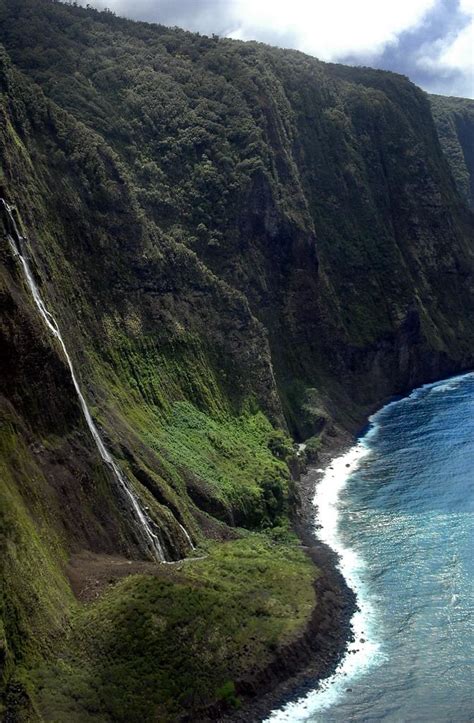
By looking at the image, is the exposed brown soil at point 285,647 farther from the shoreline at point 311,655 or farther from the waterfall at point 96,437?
the waterfall at point 96,437

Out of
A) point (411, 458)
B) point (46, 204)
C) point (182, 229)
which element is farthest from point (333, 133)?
point (46, 204)

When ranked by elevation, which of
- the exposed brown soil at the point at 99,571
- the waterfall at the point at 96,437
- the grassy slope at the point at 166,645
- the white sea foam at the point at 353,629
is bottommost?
the white sea foam at the point at 353,629

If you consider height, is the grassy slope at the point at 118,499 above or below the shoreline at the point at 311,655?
above

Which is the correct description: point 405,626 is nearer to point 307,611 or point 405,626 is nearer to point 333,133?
point 307,611


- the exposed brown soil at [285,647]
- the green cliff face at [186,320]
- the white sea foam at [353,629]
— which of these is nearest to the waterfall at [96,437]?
the green cliff face at [186,320]

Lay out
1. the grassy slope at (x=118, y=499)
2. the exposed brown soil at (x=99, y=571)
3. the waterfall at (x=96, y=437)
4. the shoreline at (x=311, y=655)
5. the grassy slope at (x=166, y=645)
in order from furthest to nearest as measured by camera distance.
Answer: the waterfall at (x=96, y=437), the exposed brown soil at (x=99, y=571), the shoreline at (x=311, y=655), the grassy slope at (x=118, y=499), the grassy slope at (x=166, y=645)

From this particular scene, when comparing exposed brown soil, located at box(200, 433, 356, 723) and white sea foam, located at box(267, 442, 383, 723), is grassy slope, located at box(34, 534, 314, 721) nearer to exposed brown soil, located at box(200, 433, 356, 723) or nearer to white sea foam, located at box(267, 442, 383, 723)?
exposed brown soil, located at box(200, 433, 356, 723)

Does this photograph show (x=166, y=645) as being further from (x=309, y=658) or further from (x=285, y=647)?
(x=309, y=658)
